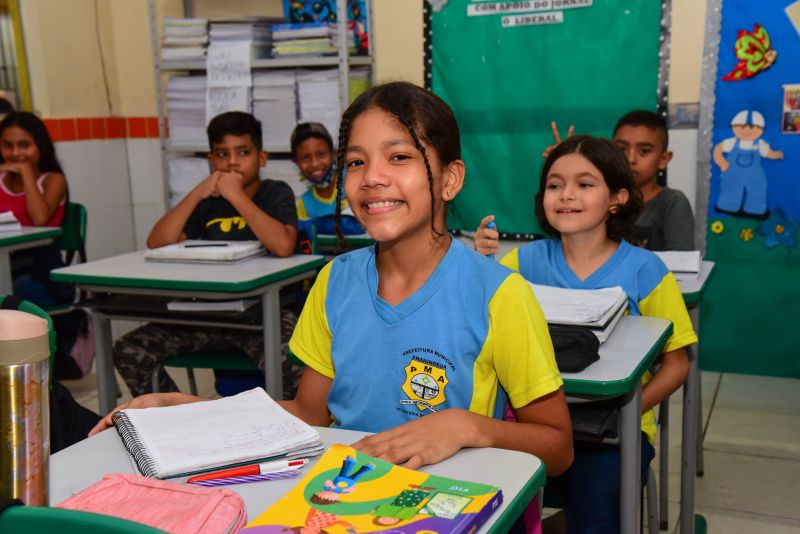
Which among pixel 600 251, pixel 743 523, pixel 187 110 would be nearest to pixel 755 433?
pixel 743 523

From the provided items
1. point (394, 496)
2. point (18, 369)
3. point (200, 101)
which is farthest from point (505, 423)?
point (200, 101)

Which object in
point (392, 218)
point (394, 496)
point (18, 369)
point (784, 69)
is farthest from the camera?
point (784, 69)

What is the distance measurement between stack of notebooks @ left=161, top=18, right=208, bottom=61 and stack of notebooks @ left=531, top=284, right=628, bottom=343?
3.11 m

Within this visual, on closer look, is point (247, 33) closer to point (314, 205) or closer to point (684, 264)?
point (314, 205)

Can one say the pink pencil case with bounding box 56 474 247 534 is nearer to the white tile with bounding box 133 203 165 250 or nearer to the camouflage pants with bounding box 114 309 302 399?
the camouflage pants with bounding box 114 309 302 399

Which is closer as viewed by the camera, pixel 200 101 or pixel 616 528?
pixel 616 528

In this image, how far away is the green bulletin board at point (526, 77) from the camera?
11.8 ft

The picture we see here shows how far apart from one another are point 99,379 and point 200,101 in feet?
7.16

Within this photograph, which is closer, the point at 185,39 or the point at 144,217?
the point at 185,39

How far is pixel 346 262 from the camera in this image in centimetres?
139

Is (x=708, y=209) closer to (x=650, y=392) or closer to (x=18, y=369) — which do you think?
(x=650, y=392)

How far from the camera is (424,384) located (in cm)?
122

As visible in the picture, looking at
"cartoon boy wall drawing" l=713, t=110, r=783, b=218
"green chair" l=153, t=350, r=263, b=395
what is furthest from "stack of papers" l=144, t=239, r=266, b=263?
"cartoon boy wall drawing" l=713, t=110, r=783, b=218

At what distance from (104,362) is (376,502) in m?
1.99
